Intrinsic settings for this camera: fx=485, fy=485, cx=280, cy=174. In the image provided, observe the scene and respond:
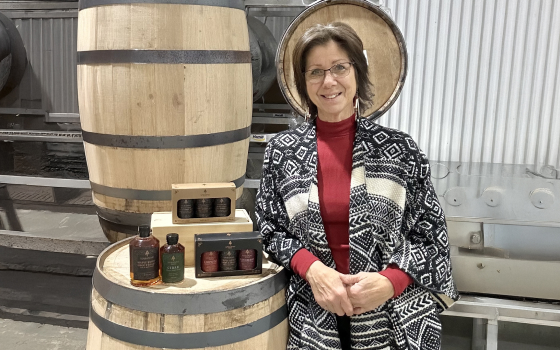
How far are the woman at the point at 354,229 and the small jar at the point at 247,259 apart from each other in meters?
0.09

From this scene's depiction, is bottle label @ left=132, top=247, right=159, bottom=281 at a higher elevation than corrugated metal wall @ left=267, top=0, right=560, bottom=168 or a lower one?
lower

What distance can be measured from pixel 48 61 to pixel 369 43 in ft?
11.4

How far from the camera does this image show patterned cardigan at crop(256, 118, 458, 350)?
1542 millimetres

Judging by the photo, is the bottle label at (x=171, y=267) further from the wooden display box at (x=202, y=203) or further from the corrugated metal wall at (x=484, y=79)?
the corrugated metal wall at (x=484, y=79)

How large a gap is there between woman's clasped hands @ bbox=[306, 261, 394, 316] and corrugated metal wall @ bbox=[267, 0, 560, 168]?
5.35 ft

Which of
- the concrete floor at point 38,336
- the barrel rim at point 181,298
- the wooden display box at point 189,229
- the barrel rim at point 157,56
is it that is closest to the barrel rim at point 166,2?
the barrel rim at point 157,56

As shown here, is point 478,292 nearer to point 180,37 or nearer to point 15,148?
point 180,37

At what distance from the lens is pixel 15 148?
17.1 ft

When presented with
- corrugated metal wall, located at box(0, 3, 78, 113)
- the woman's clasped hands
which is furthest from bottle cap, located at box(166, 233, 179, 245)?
corrugated metal wall, located at box(0, 3, 78, 113)

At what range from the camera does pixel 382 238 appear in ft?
5.13

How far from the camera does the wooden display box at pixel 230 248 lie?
1.58 metres

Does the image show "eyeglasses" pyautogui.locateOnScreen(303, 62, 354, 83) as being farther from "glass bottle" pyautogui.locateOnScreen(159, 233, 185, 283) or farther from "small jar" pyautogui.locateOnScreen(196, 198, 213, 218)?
"glass bottle" pyautogui.locateOnScreen(159, 233, 185, 283)

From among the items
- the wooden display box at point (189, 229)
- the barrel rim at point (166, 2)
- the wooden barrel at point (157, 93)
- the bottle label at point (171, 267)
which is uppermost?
the barrel rim at point (166, 2)

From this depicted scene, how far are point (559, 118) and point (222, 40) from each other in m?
1.94
